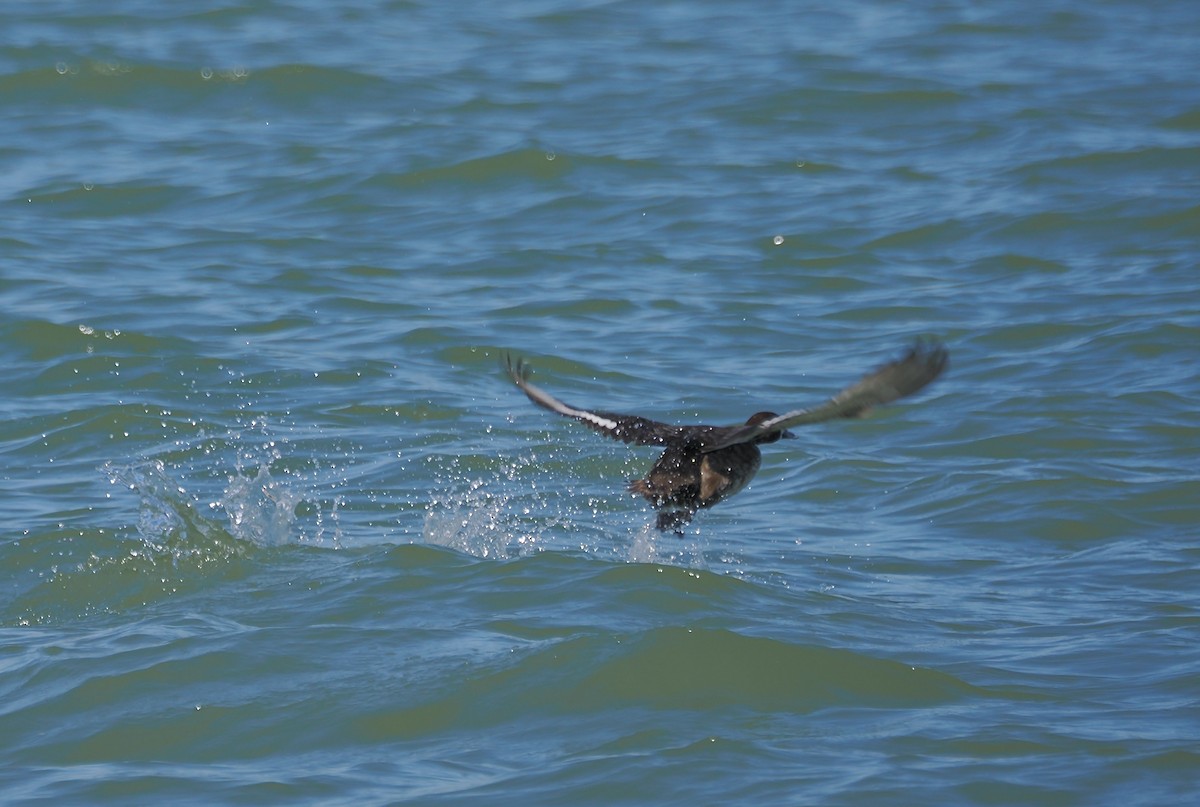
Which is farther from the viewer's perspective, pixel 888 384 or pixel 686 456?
pixel 686 456

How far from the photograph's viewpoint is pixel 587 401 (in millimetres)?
9992

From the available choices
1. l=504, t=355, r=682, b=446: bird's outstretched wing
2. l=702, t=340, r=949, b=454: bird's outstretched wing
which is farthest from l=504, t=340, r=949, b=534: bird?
l=702, t=340, r=949, b=454: bird's outstretched wing

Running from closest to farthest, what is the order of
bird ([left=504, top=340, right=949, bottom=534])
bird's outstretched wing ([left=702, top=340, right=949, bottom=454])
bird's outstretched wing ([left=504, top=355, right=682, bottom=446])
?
bird's outstretched wing ([left=702, top=340, right=949, bottom=454]), bird ([left=504, top=340, right=949, bottom=534]), bird's outstretched wing ([left=504, top=355, right=682, bottom=446])

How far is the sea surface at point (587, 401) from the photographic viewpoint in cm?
595

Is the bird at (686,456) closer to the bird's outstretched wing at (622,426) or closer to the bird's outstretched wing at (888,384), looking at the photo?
the bird's outstretched wing at (622,426)

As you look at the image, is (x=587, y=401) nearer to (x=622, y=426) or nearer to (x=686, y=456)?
(x=622, y=426)

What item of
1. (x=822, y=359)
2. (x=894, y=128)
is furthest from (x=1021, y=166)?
(x=822, y=359)

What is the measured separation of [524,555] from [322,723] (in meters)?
1.79

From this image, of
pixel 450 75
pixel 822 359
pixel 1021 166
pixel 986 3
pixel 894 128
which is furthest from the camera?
pixel 986 3

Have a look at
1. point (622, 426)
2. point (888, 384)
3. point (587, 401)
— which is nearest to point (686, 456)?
point (622, 426)

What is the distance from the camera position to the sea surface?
19.5 feet

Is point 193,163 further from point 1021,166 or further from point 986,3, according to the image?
point 986,3

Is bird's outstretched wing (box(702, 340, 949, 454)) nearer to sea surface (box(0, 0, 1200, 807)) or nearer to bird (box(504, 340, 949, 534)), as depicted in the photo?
bird (box(504, 340, 949, 534))

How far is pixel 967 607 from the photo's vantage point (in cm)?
716
